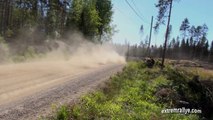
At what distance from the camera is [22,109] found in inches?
446

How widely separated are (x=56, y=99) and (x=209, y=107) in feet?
36.4

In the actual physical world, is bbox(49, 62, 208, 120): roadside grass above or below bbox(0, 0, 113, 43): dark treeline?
below

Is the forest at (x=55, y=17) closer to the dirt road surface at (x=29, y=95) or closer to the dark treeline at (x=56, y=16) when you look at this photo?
the dark treeline at (x=56, y=16)

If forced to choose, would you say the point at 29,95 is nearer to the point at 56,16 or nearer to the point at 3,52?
the point at 3,52

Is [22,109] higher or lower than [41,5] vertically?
lower

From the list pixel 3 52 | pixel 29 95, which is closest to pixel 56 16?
pixel 3 52

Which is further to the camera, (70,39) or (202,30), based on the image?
(202,30)

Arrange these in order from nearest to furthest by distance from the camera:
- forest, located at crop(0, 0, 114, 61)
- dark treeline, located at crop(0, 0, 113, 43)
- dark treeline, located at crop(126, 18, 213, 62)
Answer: forest, located at crop(0, 0, 114, 61), dark treeline, located at crop(0, 0, 113, 43), dark treeline, located at crop(126, 18, 213, 62)

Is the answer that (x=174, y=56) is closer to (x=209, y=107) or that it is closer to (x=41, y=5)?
(x=41, y=5)

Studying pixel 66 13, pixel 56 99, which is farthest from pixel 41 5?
pixel 56 99

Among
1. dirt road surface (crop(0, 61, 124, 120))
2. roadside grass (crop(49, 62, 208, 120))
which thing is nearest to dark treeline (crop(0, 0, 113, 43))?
dirt road surface (crop(0, 61, 124, 120))

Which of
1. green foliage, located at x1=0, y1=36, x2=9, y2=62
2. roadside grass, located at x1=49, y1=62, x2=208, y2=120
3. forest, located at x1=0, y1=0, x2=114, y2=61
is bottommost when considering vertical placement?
roadside grass, located at x1=49, y1=62, x2=208, y2=120

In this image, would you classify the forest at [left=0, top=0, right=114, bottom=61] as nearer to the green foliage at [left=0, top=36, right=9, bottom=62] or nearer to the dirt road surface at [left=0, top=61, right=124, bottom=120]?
the green foliage at [left=0, top=36, right=9, bottom=62]

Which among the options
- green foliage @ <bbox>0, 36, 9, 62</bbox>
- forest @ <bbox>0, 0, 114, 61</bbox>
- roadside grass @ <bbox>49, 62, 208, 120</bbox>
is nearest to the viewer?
roadside grass @ <bbox>49, 62, 208, 120</bbox>
